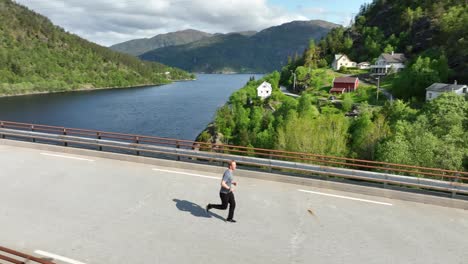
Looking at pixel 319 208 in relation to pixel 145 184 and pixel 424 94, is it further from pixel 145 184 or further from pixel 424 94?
pixel 424 94

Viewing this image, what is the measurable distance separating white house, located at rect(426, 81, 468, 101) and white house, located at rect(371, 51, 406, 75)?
29.1 m

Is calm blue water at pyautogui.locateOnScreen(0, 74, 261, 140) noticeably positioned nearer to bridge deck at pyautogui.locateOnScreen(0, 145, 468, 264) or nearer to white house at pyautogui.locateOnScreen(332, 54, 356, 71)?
white house at pyautogui.locateOnScreen(332, 54, 356, 71)

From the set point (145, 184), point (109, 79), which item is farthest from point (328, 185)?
point (109, 79)

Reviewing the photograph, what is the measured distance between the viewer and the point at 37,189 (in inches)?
507

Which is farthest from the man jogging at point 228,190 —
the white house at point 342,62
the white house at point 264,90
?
the white house at point 342,62

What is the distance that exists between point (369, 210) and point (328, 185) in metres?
2.02

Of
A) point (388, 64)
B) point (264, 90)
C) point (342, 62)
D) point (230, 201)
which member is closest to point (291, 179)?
point (230, 201)

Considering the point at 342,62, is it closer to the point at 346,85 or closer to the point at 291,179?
the point at 346,85

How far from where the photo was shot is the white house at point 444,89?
210ft

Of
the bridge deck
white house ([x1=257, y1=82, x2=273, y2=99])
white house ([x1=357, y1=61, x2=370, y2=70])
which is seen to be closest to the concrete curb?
the bridge deck

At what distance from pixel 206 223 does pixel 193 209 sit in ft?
3.51

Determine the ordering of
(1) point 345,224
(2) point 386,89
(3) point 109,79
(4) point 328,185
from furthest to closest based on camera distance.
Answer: (3) point 109,79 < (2) point 386,89 < (4) point 328,185 < (1) point 345,224

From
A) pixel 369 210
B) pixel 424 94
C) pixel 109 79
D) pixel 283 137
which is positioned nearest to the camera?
pixel 369 210

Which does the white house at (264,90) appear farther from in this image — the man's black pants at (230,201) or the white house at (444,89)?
the man's black pants at (230,201)
